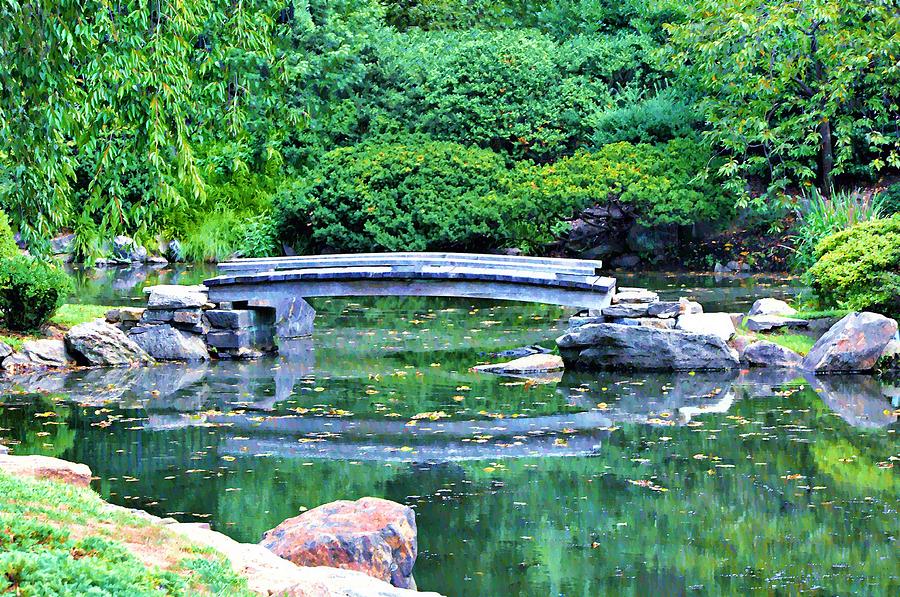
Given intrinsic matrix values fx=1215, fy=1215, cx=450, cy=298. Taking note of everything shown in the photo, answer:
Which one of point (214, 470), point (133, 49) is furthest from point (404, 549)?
point (133, 49)

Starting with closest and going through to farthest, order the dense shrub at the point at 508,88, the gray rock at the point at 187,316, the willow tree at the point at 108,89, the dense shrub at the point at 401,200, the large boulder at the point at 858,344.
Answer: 1. the willow tree at the point at 108,89
2. the large boulder at the point at 858,344
3. the gray rock at the point at 187,316
4. the dense shrub at the point at 401,200
5. the dense shrub at the point at 508,88

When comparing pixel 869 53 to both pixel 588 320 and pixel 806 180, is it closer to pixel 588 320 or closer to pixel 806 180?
pixel 806 180

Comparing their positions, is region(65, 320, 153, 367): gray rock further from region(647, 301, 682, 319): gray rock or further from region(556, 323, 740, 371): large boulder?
region(647, 301, 682, 319): gray rock

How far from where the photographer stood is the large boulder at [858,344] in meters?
12.3

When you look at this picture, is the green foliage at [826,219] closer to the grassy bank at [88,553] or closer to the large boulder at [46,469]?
the large boulder at [46,469]

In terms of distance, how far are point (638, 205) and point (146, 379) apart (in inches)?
438

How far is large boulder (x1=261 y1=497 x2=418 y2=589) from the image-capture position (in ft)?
19.0

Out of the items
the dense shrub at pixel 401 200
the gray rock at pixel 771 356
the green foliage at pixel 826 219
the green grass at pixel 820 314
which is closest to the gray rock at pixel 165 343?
the gray rock at pixel 771 356

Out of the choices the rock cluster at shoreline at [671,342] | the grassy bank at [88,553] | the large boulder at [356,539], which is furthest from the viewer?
the rock cluster at shoreline at [671,342]

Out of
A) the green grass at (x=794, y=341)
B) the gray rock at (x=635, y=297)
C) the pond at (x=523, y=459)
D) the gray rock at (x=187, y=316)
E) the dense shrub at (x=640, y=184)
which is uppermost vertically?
the dense shrub at (x=640, y=184)

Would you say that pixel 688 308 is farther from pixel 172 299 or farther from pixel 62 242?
pixel 62 242

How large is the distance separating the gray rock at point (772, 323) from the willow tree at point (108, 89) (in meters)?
6.57

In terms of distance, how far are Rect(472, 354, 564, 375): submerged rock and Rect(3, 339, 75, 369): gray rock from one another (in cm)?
453

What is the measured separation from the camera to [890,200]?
66.3ft
